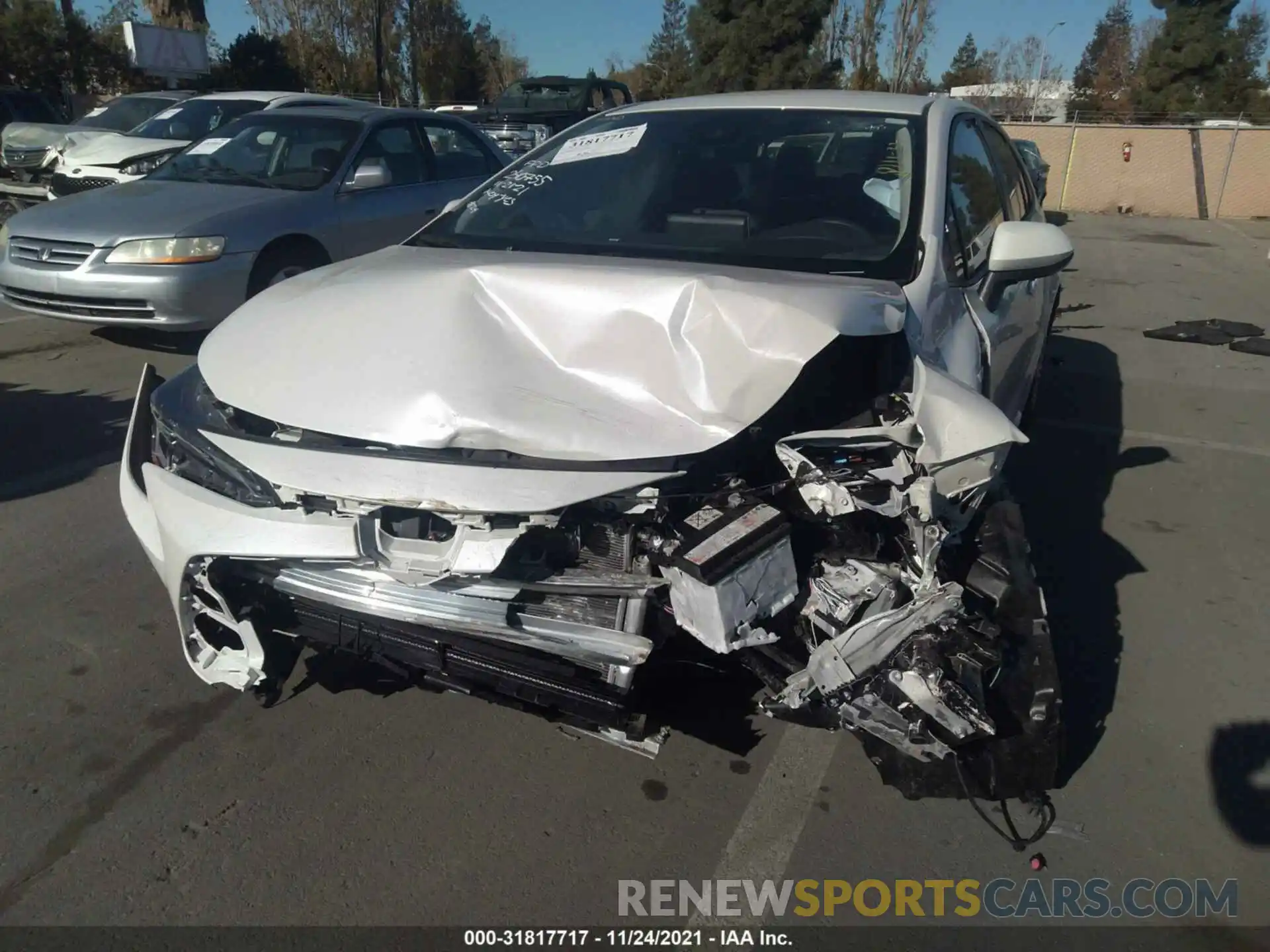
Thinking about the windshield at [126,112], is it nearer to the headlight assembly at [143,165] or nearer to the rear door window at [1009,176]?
the headlight assembly at [143,165]

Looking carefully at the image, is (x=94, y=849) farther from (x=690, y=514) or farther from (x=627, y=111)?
(x=627, y=111)

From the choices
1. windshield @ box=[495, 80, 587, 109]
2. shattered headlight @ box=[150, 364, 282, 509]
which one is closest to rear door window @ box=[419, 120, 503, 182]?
shattered headlight @ box=[150, 364, 282, 509]

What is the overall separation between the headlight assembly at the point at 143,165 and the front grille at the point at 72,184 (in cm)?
20

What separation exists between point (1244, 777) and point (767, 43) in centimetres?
3839

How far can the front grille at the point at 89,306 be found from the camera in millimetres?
6223

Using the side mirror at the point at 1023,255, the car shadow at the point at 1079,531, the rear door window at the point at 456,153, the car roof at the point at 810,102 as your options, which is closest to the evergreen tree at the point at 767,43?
the rear door window at the point at 456,153

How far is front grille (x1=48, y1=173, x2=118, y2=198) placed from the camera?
9.94 metres

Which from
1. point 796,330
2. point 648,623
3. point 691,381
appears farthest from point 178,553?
point 796,330

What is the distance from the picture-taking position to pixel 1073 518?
4.54 metres

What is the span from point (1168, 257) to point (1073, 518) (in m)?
12.8

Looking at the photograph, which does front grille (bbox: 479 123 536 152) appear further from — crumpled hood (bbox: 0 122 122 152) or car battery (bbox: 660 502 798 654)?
car battery (bbox: 660 502 798 654)

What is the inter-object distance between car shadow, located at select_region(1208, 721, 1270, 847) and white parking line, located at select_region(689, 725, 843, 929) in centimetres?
108

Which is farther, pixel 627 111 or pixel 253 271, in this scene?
pixel 253 271

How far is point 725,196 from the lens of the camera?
3.50 m
